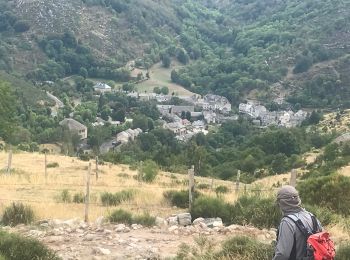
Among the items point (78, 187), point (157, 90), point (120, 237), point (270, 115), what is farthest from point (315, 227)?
point (157, 90)

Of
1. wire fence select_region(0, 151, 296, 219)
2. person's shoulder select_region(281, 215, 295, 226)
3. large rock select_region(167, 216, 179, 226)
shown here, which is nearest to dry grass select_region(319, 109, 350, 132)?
wire fence select_region(0, 151, 296, 219)

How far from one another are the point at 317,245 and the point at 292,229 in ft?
0.84

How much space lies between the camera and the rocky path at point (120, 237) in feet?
24.8

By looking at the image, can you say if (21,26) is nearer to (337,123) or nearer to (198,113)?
(198,113)

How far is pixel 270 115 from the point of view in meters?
93.3

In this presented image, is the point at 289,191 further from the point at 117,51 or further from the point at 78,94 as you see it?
the point at 117,51

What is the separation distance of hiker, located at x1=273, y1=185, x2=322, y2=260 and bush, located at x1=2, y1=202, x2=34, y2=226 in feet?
22.4

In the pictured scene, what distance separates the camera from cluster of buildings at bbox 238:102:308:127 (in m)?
87.0

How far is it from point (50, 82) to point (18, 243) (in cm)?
10119

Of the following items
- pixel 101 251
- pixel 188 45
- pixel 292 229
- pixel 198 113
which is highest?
pixel 188 45

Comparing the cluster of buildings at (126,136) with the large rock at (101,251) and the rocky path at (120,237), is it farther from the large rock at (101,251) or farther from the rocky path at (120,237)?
the large rock at (101,251)

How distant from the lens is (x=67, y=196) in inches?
501

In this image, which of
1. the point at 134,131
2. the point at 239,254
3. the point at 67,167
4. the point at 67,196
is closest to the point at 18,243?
the point at 239,254

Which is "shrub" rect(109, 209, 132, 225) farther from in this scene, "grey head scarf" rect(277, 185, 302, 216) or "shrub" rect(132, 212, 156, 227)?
"grey head scarf" rect(277, 185, 302, 216)
